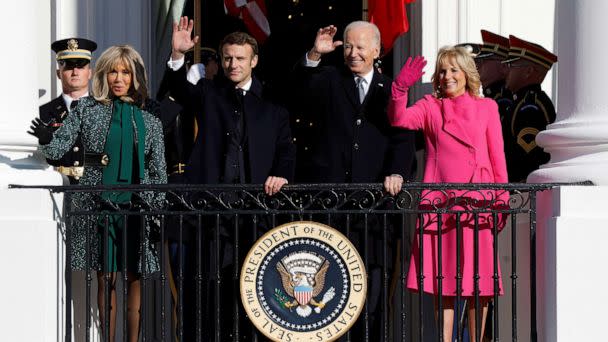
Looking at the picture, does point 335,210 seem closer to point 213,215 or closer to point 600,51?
point 213,215

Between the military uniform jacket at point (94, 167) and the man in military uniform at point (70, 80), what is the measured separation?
376mm

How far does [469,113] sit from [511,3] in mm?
2833

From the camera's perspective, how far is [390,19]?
13.9 meters

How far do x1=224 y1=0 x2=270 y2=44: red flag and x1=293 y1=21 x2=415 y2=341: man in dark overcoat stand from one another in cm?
209

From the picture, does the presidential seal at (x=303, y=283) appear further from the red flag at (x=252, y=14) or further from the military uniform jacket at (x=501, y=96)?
the red flag at (x=252, y=14)

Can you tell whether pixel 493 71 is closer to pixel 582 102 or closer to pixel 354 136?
pixel 582 102

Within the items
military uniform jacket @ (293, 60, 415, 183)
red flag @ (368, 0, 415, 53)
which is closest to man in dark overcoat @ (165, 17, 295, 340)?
military uniform jacket @ (293, 60, 415, 183)

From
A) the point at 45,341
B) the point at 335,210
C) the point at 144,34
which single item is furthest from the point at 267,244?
the point at 144,34

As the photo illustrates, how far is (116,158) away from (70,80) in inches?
35.1

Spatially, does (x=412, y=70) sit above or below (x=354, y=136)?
above

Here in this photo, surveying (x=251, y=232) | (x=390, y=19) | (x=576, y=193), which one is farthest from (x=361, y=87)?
(x=390, y=19)

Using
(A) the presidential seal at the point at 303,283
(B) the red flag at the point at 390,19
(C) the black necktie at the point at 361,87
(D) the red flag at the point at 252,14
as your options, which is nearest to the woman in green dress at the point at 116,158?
(A) the presidential seal at the point at 303,283

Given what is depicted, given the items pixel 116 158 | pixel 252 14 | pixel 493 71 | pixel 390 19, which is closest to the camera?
pixel 116 158

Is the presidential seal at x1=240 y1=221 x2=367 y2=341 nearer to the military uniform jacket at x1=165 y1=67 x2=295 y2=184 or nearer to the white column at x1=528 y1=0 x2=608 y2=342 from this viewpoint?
the military uniform jacket at x1=165 y1=67 x2=295 y2=184
